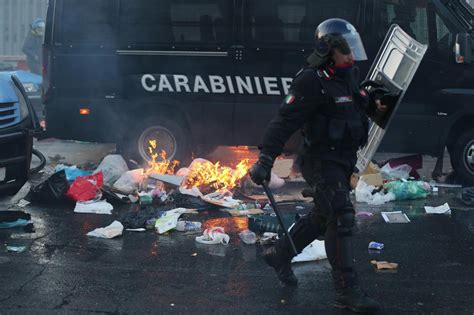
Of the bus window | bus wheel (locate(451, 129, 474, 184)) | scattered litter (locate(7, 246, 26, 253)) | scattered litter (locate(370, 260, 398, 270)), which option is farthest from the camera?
the bus window

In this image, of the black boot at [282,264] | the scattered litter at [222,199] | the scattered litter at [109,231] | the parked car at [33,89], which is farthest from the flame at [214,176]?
the parked car at [33,89]

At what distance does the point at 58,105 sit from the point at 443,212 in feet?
16.8

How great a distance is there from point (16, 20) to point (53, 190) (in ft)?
46.7

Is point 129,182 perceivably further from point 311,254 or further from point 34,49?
point 34,49

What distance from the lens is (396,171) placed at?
9039 mm

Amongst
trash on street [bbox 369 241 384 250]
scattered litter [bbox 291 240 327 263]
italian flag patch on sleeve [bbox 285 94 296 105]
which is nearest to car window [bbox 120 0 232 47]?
trash on street [bbox 369 241 384 250]

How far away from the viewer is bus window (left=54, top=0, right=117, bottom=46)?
9.06 m

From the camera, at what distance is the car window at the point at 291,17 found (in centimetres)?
861

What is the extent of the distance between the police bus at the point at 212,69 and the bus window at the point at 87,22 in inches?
0.5

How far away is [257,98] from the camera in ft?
29.3

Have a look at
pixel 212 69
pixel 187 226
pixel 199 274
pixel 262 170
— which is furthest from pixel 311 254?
pixel 212 69

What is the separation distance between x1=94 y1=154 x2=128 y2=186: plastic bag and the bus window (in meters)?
1.56

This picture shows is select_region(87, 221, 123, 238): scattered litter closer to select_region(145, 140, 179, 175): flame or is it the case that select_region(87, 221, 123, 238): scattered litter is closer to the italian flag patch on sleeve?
select_region(145, 140, 179, 175): flame

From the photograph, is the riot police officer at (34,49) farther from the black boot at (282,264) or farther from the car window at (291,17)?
the black boot at (282,264)
